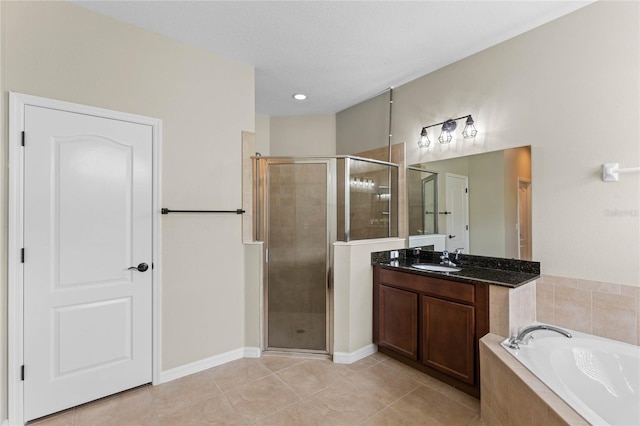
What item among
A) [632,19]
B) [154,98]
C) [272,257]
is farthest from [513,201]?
[154,98]

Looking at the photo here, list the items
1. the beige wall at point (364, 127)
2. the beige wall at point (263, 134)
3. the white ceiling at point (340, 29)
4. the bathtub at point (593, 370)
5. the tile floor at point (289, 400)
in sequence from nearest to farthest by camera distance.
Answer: the bathtub at point (593, 370) < the tile floor at point (289, 400) < the white ceiling at point (340, 29) < the beige wall at point (364, 127) < the beige wall at point (263, 134)

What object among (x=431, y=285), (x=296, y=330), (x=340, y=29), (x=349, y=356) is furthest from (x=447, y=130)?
(x=296, y=330)

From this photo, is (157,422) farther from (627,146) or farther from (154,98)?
(627,146)

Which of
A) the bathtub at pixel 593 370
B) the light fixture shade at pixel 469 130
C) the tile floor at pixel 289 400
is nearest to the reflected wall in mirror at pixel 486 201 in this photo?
the light fixture shade at pixel 469 130

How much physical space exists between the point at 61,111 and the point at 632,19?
3.75 meters

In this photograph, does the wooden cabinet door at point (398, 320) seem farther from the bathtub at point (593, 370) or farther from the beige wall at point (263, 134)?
the beige wall at point (263, 134)

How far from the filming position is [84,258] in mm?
2145

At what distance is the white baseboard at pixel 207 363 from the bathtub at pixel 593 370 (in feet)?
6.97

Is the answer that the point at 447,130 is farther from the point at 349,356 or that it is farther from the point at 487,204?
the point at 349,356

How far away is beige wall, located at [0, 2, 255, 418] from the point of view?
6.50ft

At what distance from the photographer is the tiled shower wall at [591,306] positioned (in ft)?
6.23

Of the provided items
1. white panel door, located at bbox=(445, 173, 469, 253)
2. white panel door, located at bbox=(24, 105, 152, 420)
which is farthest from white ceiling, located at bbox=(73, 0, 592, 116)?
white panel door, located at bbox=(445, 173, 469, 253)

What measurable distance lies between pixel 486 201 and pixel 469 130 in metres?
0.66

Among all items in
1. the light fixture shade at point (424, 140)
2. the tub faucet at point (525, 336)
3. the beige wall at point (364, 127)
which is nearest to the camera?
the tub faucet at point (525, 336)
